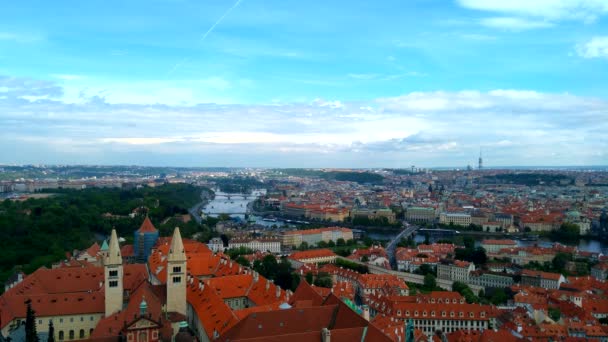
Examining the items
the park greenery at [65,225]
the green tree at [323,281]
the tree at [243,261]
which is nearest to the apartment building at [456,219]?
the park greenery at [65,225]

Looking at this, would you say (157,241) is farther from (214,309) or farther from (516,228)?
(516,228)

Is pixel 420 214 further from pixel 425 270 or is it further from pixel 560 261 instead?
pixel 425 270

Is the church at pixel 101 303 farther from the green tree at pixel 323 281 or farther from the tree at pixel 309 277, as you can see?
the tree at pixel 309 277

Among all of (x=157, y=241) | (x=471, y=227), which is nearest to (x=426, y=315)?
(x=157, y=241)

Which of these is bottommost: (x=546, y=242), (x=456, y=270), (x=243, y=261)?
(x=546, y=242)

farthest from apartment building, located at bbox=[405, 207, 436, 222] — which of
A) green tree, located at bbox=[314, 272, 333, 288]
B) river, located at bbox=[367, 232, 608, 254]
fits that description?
green tree, located at bbox=[314, 272, 333, 288]

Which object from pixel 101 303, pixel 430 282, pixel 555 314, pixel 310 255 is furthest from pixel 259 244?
pixel 101 303
